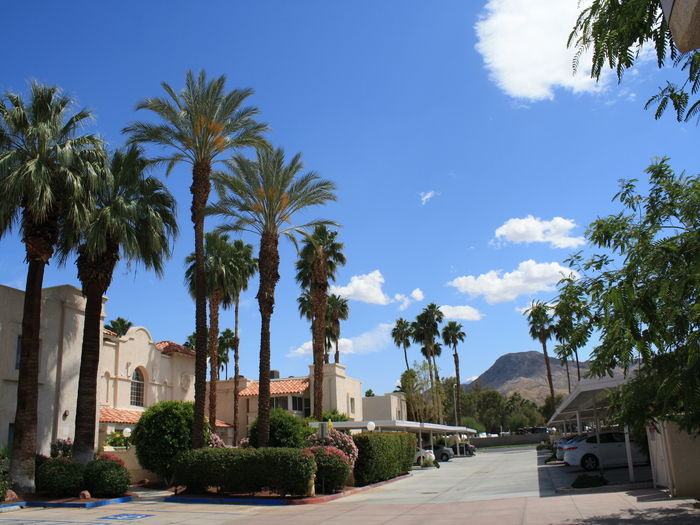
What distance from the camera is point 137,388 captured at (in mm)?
33844

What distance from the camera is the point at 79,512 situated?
56.5ft

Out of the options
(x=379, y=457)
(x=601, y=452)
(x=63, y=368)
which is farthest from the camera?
(x=379, y=457)

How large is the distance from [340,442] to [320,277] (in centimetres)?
1489

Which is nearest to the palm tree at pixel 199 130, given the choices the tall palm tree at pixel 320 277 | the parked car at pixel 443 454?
the tall palm tree at pixel 320 277

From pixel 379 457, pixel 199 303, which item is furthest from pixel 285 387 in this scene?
pixel 199 303

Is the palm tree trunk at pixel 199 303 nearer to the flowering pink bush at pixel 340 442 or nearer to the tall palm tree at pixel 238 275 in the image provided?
the flowering pink bush at pixel 340 442

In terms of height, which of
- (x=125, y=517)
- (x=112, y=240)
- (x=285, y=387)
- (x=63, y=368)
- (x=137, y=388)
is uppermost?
(x=112, y=240)

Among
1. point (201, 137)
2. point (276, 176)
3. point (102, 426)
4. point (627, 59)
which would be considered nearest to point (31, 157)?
point (201, 137)

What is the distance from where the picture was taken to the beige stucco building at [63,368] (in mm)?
21641

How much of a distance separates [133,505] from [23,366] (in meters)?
5.77

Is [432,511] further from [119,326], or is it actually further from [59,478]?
[119,326]

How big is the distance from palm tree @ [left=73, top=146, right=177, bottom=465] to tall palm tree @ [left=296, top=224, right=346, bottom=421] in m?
9.13

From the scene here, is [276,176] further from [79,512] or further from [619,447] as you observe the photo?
[619,447]

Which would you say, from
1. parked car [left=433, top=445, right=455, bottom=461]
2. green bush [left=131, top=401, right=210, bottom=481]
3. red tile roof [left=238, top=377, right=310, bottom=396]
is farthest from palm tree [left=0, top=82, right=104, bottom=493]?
parked car [left=433, top=445, right=455, bottom=461]
